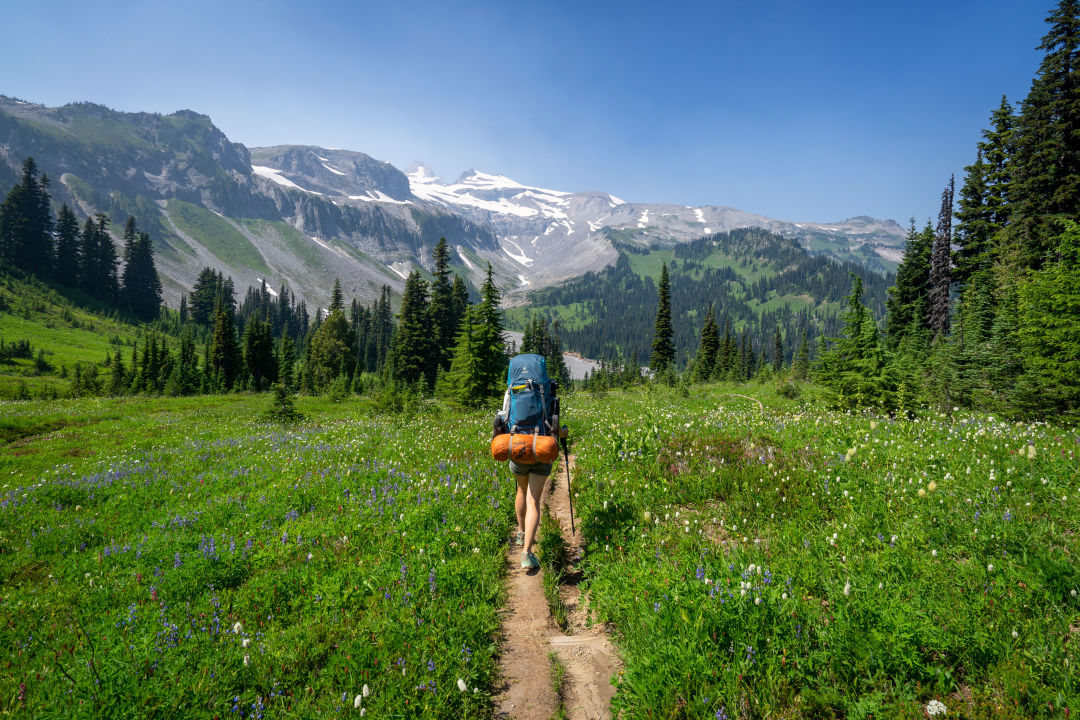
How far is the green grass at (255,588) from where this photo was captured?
377 cm

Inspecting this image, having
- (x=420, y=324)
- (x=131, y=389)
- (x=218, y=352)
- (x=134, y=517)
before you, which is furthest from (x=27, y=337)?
(x=134, y=517)

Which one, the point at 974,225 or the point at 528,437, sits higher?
the point at 974,225

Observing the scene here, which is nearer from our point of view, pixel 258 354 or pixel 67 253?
pixel 258 354

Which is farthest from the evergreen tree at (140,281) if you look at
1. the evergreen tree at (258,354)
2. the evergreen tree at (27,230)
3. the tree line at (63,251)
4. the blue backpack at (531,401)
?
the blue backpack at (531,401)

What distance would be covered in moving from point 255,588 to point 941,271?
55411 mm

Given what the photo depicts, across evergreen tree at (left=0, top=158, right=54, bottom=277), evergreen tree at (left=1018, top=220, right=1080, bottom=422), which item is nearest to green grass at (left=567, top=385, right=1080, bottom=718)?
evergreen tree at (left=1018, top=220, right=1080, bottom=422)

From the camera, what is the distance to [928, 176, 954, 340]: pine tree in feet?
130

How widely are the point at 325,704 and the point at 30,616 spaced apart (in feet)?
13.5

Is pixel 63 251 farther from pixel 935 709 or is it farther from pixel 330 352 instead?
pixel 935 709

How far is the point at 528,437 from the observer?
6.16m

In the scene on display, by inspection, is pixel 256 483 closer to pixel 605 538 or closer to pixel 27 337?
pixel 605 538

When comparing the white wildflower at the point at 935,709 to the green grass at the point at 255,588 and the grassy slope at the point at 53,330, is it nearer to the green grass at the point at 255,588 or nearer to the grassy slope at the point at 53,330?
the green grass at the point at 255,588

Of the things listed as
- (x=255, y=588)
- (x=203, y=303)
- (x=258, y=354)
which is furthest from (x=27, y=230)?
(x=255, y=588)

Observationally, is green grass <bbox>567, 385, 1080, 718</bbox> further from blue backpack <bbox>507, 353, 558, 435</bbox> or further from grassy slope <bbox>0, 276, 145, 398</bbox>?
grassy slope <bbox>0, 276, 145, 398</bbox>
